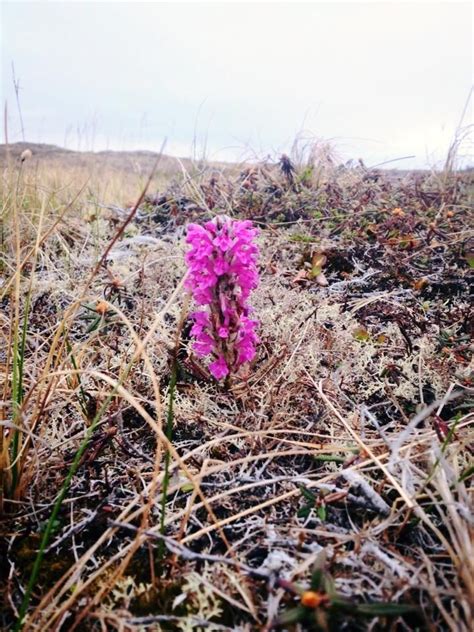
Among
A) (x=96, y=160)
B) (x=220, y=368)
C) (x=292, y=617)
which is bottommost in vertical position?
(x=292, y=617)

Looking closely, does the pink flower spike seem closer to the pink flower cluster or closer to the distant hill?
the pink flower cluster

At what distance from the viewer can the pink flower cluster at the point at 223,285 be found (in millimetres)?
1775

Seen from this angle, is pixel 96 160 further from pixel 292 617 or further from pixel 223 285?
pixel 292 617

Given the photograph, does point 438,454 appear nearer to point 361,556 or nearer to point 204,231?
point 361,556

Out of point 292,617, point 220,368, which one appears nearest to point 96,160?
point 220,368

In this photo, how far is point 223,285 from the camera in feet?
6.00

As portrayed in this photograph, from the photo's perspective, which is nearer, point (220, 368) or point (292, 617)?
point (292, 617)

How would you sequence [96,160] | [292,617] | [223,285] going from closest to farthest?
[292,617] → [223,285] → [96,160]

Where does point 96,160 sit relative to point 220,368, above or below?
above

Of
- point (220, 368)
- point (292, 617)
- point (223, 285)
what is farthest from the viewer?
point (220, 368)

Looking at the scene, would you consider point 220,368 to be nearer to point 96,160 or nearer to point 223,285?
point 223,285

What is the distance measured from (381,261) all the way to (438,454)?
222 cm

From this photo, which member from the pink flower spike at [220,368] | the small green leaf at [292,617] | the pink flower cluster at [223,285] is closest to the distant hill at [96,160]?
the pink flower cluster at [223,285]

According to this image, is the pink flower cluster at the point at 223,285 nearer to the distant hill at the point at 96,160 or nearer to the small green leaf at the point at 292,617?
the small green leaf at the point at 292,617
